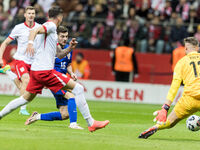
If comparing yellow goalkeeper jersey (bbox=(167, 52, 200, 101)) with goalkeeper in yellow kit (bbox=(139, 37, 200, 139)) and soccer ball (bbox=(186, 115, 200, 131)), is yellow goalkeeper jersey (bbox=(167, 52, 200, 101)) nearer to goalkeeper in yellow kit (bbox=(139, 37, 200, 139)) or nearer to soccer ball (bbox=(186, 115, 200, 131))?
goalkeeper in yellow kit (bbox=(139, 37, 200, 139))

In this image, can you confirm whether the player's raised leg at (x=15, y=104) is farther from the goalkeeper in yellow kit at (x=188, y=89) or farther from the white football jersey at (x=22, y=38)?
the white football jersey at (x=22, y=38)

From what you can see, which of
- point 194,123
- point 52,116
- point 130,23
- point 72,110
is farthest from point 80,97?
point 130,23

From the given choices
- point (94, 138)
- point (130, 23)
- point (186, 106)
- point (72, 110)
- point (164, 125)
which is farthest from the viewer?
point (130, 23)

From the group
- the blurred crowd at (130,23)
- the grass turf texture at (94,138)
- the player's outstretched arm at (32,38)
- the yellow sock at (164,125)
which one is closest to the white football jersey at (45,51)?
the player's outstretched arm at (32,38)

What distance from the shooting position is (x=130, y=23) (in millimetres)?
22531

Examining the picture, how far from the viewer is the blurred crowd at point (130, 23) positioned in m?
22.4

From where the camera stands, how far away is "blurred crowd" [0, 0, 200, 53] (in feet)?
73.4

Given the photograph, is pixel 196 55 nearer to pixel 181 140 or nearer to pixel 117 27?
pixel 181 140

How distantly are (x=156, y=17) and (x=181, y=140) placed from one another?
44.0 ft

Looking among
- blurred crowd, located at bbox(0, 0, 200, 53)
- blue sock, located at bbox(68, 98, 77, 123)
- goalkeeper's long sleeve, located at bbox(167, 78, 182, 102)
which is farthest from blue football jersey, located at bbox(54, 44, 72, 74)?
blurred crowd, located at bbox(0, 0, 200, 53)

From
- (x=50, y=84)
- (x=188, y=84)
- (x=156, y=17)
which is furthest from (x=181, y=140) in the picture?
(x=156, y=17)

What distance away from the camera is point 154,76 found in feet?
73.9

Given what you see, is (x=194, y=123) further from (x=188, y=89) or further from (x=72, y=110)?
(x=72, y=110)

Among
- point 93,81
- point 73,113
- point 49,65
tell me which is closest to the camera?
point 49,65
